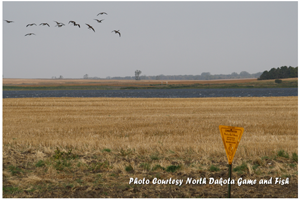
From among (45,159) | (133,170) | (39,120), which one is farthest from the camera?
(39,120)

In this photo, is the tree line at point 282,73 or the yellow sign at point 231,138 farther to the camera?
the tree line at point 282,73

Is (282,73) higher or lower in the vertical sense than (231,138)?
higher

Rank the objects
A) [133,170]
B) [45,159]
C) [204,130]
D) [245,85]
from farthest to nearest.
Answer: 1. [245,85]
2. [204,130]
3. [45,159]
4. [133,170]

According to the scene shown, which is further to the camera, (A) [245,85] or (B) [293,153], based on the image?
(A) [245,85]

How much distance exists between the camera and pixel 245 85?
18900 centimetres

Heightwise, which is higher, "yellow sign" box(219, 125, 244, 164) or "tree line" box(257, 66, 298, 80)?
"tree line" box(257, 66, 298, 80)

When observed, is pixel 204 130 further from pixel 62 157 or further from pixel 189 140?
pixel 62 157

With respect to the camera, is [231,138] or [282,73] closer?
[231,138]

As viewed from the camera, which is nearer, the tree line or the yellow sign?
the yellow sign

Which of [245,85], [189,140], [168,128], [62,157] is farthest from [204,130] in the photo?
[245,85]

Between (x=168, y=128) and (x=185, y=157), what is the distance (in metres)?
9.13

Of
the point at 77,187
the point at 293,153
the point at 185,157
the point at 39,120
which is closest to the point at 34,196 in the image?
the point at 77,187

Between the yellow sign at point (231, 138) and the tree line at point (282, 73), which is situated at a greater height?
the tree line at point (282, 73)

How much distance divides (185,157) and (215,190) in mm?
3081
